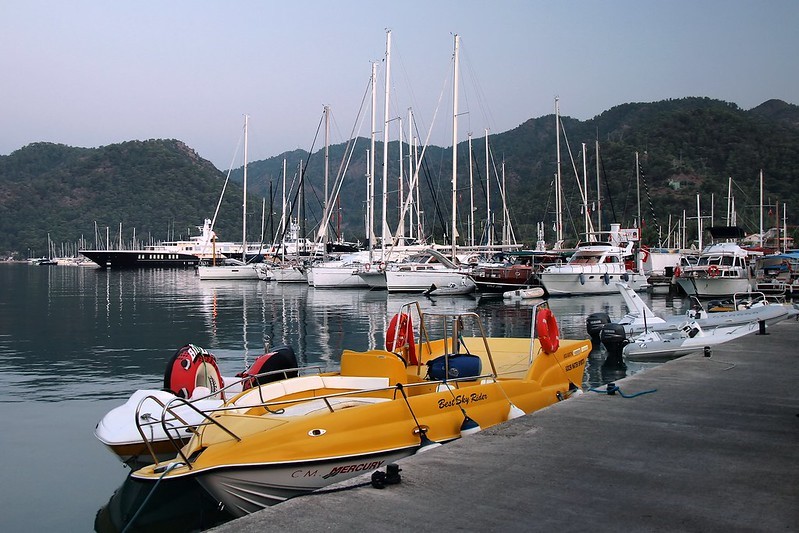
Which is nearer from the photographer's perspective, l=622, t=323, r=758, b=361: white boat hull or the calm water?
the calm water

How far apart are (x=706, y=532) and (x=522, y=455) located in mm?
2331

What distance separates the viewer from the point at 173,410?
11273 millimetres

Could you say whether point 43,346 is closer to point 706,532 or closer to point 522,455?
point 522,455

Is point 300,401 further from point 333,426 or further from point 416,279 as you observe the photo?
point 416,279

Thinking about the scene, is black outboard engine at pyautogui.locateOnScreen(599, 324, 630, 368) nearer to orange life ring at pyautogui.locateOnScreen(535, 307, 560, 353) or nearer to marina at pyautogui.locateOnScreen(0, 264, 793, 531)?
marina at pyautogui.locateOnScreen(0, 264, 793, 531)

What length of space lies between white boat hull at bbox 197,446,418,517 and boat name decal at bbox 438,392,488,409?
1.60 m

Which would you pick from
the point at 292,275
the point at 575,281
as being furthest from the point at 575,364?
the point at 292,275

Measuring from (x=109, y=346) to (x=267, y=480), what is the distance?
64.1ft

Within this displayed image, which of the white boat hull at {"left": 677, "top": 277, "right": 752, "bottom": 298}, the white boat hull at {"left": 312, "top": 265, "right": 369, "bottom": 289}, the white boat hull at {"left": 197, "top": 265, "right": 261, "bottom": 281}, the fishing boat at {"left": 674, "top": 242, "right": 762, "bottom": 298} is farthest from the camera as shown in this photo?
the white boat hull at {"left": 197, "top": 265, "right": 261, "bottom": 281}

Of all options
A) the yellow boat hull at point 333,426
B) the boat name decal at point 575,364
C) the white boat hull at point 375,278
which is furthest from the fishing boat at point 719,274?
the yellow boat hull at point 333,426

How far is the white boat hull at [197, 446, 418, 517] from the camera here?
8.17m

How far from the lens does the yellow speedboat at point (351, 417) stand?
8.31m

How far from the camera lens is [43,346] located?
85.3 feet

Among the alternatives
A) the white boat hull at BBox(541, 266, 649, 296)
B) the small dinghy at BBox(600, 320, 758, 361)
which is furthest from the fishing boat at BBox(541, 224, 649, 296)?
the small dinghy at BBox(600, 320, 758, 361)
